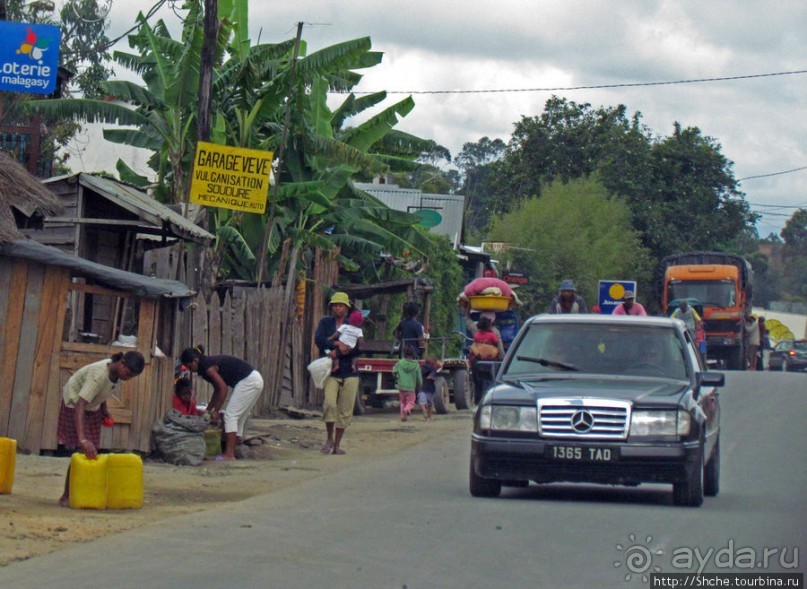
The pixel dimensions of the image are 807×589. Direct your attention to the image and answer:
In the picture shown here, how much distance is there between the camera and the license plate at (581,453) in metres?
9.86

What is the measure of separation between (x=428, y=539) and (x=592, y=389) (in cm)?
242

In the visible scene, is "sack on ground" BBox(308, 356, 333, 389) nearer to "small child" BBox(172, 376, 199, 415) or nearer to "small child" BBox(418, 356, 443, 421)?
"small child" BBox(172, 376, 199, 415)

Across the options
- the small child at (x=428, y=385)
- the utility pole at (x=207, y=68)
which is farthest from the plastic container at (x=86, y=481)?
the small child at (x=428, y=385)

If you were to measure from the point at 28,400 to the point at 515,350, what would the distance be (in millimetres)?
5464

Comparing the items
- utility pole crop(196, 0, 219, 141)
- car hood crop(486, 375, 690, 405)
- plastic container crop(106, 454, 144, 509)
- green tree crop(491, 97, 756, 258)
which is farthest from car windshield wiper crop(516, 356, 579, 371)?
green tree crop(491, 97, 756, 258)

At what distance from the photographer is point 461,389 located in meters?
23.1

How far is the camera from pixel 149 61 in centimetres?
2141

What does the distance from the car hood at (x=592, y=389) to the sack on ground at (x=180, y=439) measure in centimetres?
455

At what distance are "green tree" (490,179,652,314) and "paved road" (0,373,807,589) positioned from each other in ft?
132

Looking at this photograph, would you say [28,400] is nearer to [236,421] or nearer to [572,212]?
[236,421]

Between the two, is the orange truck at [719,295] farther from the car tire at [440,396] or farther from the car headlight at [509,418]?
the car headlight at [509,418]

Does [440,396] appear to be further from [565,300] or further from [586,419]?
[586,419]

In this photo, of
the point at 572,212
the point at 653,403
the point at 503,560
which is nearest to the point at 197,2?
the point at 653,403

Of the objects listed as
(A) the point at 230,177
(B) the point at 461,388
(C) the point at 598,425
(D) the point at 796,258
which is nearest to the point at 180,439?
(A) the point at 230,177
